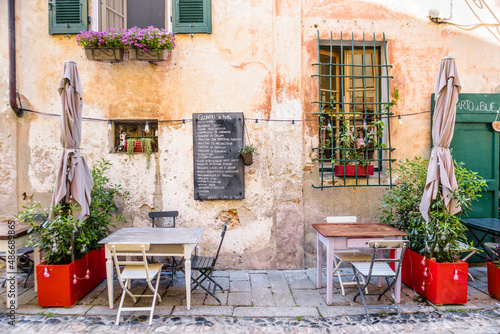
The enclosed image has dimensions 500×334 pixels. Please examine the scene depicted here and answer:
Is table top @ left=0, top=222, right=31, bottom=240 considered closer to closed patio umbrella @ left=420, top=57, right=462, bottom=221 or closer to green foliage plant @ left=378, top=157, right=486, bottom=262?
green foliage plant @ left=378, top=157, right=486, bottom=262

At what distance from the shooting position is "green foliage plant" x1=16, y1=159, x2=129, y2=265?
4.10 metres

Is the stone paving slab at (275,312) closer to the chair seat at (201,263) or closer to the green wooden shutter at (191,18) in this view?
the chair seat at (201,263)

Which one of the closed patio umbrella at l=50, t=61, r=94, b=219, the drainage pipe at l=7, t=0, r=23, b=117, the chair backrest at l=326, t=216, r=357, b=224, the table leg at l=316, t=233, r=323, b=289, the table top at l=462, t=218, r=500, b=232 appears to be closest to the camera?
the closed patio umbrella at l=50, t=61, r=94, b=219

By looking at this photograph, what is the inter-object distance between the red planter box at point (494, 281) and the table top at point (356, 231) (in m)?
1.33

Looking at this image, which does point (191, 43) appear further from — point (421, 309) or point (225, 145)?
point (421, 309)

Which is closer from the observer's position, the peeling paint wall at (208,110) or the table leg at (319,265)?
the table leg at (319,265)

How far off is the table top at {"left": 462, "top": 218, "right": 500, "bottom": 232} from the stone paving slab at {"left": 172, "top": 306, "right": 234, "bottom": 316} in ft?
12.8

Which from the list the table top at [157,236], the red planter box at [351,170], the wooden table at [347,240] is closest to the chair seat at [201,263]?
the table top at [157,236]

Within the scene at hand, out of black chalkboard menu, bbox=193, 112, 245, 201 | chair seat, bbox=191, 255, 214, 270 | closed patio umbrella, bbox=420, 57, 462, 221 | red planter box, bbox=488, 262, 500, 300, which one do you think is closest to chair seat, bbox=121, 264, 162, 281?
chair seat, bbox=191, 255, 214, 270

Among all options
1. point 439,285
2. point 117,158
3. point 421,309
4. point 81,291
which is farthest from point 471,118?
point 81,291

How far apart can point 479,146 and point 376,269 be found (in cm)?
328

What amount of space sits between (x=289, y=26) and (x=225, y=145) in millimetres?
2244

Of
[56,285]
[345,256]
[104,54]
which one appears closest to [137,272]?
[56,285]

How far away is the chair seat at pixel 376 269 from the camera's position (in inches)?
152
